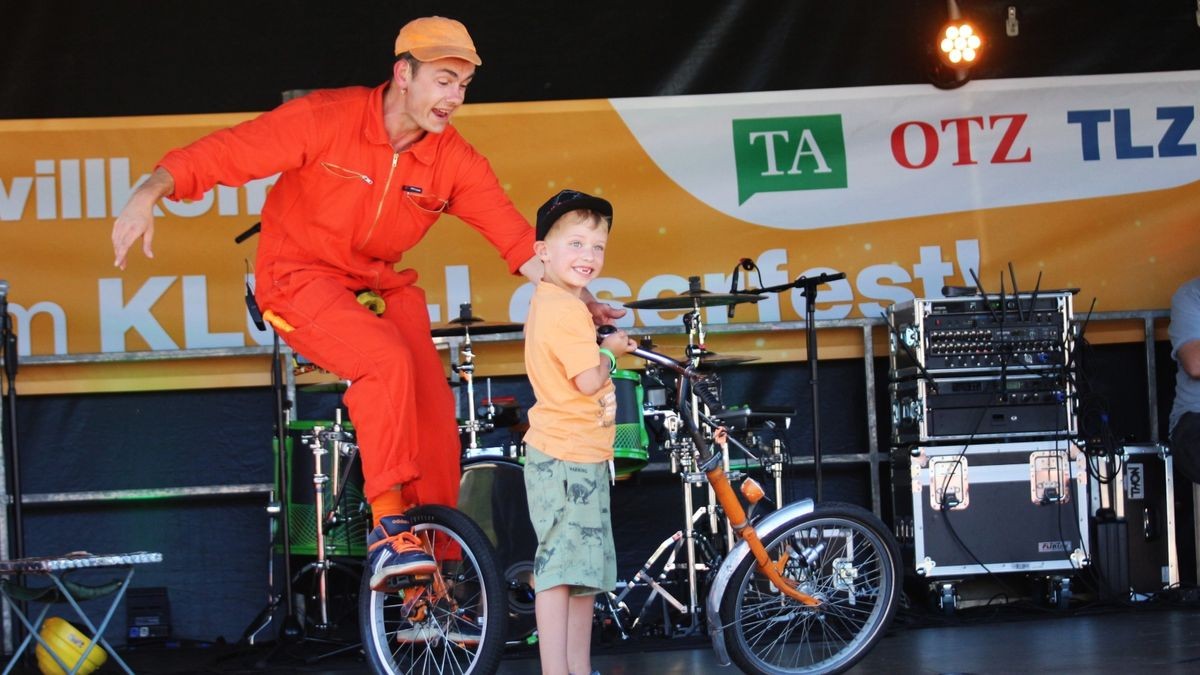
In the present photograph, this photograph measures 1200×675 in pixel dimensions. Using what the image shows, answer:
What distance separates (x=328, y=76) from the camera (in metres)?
5.99

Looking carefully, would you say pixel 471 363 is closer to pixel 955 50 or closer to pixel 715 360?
pixel 715 360

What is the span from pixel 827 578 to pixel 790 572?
0.12m

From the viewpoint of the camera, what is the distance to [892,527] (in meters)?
6.00

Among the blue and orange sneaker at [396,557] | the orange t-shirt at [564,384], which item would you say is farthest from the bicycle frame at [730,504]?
the blue and orange sneaker at [396,557]

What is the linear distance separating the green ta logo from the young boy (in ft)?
8.37

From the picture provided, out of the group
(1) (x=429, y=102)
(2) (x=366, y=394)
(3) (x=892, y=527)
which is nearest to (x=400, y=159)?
(1) (x=429, y=102)

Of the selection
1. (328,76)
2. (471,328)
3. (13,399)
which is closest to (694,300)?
(471,328)

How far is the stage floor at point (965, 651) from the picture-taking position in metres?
4.36

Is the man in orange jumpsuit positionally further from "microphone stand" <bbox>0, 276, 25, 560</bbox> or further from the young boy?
"microphone stand" <bbox>0, 276, 25, 560</bbox>

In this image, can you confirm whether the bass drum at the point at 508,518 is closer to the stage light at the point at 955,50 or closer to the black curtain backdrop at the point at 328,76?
the black curtain backdrop at the point at 328,76

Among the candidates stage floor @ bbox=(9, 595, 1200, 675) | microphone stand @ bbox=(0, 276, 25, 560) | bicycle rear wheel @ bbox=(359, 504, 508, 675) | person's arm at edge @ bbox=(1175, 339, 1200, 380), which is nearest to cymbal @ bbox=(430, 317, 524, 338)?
stage floor @ bbox=(9, 595, 1200, 675)

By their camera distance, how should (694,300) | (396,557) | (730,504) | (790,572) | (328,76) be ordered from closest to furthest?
(396,557), (730,504), (790,572), (694,300), (328,76)

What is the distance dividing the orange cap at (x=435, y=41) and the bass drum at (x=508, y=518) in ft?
5.53

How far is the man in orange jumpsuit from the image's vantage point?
3.77m
